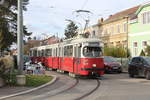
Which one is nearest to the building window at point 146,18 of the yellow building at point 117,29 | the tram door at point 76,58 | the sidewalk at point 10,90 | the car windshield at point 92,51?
the yellow building at point 117,29

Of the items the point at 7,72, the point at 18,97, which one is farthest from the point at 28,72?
the point at 18,97

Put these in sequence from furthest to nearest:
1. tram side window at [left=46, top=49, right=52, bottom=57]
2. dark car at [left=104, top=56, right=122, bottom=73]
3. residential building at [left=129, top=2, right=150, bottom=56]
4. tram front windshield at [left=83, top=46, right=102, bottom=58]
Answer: residential building at [left=129, top=2, right=150, bottom=56] < tram side window at [left=46, top=49, right=52, bottom=57] < dark car at [left=104, top=56, right=122, bottom=73] < tram front windshield at [left=83, top=46, right=102, bottom=58]

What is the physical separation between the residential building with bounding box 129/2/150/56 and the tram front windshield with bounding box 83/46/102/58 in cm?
2103

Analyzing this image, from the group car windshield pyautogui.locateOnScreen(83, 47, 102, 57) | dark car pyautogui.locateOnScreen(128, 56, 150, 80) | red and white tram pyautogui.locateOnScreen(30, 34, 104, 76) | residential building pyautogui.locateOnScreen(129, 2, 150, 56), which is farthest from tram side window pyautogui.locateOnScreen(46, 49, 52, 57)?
residential building pyautogui.locateOnScreen(129, 2, 150, 56)

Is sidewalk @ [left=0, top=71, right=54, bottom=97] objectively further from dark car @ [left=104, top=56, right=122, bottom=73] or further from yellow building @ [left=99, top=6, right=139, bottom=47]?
yellow building @ [left=99, top=6, right=139, bottom=47]

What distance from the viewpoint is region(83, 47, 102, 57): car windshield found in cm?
2395

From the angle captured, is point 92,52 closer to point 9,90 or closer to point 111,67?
point 111,67

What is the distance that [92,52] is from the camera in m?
24.1

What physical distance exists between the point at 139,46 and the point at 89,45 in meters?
24.2

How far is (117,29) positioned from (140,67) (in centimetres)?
2984

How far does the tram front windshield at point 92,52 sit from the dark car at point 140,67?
3410 millimetres

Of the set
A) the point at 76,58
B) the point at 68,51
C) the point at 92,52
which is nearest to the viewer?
the point at 92,52

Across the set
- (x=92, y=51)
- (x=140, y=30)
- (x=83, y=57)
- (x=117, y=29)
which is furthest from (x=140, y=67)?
(x=117, y=29)

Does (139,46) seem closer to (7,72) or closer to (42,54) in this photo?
(42,54)
